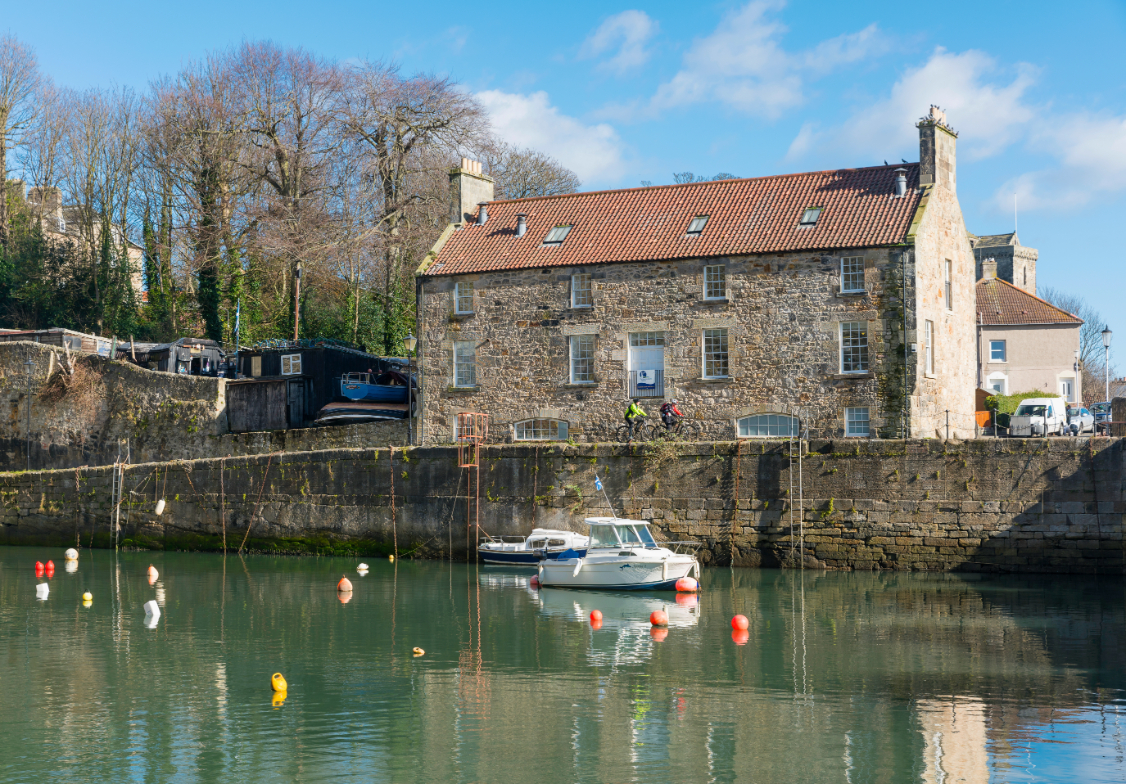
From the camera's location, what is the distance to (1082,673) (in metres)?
17.8

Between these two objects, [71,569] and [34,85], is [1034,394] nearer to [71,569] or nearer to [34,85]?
[71,569]

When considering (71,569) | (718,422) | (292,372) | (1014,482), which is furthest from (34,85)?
(1014,482)

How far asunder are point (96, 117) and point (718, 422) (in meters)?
37.8

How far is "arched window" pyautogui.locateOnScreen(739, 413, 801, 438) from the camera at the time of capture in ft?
109

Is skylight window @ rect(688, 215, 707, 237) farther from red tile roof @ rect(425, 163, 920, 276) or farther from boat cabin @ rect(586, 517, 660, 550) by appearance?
boat cabin @ rect(586, 517, 660, 550)

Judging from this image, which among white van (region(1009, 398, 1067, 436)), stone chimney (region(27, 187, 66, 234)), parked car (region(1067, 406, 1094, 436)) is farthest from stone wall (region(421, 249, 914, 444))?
stone chimney (region(27, 187, 66, 234))

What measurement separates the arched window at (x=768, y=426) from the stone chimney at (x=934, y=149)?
8.13 metres

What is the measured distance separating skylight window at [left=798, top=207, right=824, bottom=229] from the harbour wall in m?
7.97

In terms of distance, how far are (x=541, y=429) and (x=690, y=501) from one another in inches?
287

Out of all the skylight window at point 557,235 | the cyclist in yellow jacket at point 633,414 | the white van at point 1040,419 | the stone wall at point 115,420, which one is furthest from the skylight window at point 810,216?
the stone wall at point 115,420

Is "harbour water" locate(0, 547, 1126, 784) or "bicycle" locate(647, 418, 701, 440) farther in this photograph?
"bicycle" locate(647, 418, 701, 440)

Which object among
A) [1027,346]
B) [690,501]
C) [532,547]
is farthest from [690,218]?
[1027,346]

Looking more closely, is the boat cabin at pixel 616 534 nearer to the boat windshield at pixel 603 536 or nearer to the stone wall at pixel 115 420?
the boat windshield at pixel 603 536

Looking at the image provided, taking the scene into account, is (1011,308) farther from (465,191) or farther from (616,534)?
(616,534)
